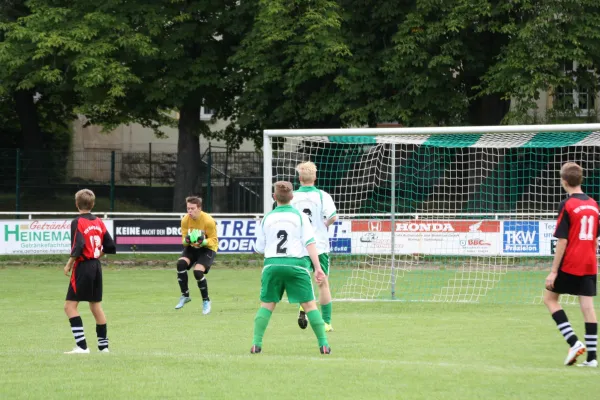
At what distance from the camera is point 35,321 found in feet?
45.8

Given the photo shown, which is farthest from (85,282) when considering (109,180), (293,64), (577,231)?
(109,180)

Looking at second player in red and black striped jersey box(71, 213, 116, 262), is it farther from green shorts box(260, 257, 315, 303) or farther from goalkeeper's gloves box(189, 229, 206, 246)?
goalkeeper's gloves box(189, 229, 206, 246)

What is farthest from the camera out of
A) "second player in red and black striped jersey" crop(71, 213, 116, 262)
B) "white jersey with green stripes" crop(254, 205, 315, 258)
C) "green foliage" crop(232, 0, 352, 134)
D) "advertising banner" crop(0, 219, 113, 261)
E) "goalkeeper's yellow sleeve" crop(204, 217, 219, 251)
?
"green foliage" crop(232, 0, 352, 134)

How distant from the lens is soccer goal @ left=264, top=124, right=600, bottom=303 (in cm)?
1683

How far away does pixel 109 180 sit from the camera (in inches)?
Answer: 1256

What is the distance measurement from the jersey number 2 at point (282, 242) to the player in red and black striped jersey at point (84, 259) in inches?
73.3

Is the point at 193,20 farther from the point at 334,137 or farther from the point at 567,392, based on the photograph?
the point at 567,392

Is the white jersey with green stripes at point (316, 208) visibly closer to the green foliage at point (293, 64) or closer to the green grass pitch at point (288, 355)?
the green grass pitch at point (288, 355)

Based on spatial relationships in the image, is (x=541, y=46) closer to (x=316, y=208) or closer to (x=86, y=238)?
(x=316, y=208)

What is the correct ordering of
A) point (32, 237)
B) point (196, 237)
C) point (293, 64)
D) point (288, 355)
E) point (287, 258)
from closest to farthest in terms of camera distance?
point (287, 258), point (288, 355), point (196, 237), point (32, 237), point (293, 64)

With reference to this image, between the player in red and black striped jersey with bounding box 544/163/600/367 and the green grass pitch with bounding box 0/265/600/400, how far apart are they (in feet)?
1.16

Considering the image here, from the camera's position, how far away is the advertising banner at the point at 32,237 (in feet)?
81.0

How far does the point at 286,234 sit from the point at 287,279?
447mm

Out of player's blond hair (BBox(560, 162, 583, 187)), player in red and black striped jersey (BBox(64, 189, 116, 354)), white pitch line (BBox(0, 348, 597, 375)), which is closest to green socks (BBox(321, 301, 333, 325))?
white pitch line (BBox(0, 348, 597, 375))
